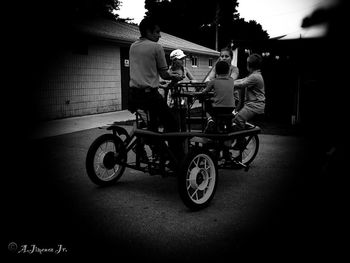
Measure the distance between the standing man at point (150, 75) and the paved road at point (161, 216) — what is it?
1021 mm

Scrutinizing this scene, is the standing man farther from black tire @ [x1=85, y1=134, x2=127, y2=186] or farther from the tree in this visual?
the tree

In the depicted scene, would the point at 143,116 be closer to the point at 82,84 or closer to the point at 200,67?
the point at 82,84

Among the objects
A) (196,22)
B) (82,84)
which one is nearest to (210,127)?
(82,84)

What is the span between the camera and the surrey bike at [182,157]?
12.2 ft

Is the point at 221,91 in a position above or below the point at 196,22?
below

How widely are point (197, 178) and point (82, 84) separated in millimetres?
9817

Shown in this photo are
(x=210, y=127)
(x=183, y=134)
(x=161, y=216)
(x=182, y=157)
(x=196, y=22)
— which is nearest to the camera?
(x=161, y=216)

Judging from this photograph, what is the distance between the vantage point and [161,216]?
11.7 ft

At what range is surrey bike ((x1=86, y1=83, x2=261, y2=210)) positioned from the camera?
372 cm

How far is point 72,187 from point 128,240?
5.99 feet

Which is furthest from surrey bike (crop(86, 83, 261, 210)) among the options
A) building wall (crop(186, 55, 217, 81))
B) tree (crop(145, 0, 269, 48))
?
tree (crop(145, 0, 269, 48))

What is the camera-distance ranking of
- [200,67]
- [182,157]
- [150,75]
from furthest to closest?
[200,67] → [182,157] → [150,75]

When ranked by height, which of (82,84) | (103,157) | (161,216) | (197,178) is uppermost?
(82,84)

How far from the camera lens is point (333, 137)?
116 cm
